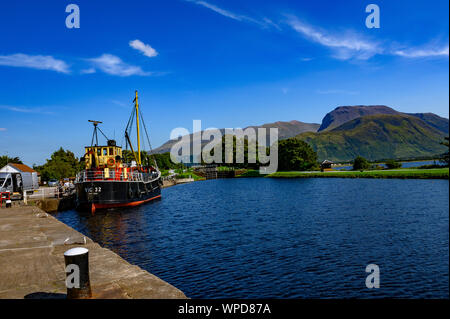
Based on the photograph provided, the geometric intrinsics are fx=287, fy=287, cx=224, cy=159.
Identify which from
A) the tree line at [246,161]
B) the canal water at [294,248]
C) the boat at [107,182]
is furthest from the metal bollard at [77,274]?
the tree line at [246,161]

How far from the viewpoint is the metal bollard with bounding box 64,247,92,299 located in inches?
319

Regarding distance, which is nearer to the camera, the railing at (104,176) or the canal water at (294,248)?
the canal water at (294,248)

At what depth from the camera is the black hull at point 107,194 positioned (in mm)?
42875

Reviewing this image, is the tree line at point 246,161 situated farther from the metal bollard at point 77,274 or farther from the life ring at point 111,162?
the metal bollard at point 77,274

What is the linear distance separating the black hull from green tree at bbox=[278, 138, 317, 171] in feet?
327

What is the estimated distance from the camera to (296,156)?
135125 millimetres


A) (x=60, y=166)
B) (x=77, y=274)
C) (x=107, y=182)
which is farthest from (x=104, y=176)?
(x=60, y=166)

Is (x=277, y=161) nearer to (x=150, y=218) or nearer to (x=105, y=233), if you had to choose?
(x=150, y=218)

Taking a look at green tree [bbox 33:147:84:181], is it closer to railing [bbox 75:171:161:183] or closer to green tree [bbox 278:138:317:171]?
railing [bbox 75:171:161:183]

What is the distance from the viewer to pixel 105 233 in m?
29.5

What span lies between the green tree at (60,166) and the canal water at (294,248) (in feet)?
221
